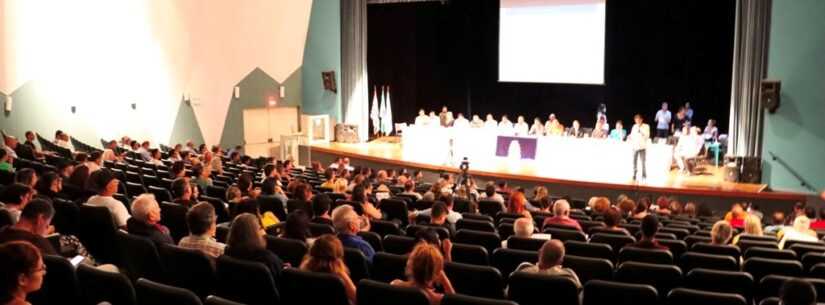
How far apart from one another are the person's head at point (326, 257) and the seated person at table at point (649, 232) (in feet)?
8.95

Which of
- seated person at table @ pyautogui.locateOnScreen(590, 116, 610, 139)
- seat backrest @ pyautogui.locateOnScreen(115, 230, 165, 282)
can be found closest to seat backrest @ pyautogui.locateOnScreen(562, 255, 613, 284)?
seat backrest @ pyautogui.locateOnScreen(115, 230, 165, 282)

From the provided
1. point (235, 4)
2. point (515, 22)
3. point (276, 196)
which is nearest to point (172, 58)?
point (235, 4)

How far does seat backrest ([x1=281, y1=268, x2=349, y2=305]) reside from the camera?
4172mm

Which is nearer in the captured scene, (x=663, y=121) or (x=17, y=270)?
(x=17, y=270)

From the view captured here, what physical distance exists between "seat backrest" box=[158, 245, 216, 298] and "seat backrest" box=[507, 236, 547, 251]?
256 cm

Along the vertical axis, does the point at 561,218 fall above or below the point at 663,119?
below

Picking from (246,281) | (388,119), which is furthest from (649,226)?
(388,119)

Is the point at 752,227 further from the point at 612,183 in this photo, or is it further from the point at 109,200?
the point at 612,183

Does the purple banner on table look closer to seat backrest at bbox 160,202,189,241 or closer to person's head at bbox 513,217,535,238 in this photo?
person's head at bbox 513,217,535,238

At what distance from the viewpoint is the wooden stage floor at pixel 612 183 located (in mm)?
14023

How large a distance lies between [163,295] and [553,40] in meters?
17.4

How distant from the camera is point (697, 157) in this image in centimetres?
1638

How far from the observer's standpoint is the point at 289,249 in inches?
209

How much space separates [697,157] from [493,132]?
4127 millimetres
